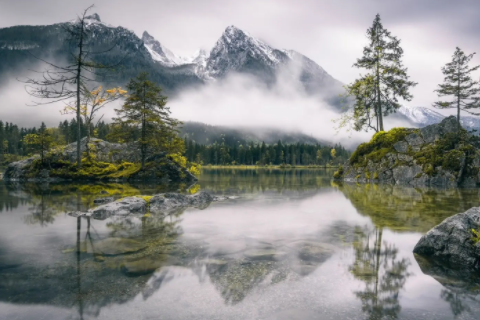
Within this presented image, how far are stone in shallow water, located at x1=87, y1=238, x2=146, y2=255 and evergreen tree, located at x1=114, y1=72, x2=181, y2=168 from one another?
26.5m

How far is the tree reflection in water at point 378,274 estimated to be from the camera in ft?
17.7

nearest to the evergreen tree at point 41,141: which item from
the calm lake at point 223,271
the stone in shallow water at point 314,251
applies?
the calm lake at point 223,271

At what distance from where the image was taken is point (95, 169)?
35.0m

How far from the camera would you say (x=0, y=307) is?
207 inches

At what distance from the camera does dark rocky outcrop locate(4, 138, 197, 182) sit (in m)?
34.6

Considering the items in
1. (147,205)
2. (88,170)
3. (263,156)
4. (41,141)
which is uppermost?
(263,156)

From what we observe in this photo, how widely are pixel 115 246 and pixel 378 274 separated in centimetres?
696

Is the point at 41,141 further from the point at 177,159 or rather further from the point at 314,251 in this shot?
the point at 314,251

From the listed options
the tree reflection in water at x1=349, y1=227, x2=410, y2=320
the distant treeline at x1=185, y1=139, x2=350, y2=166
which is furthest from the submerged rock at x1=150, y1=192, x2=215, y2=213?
the distant treeline at x1=185, y1=139, x2=350, y2=166

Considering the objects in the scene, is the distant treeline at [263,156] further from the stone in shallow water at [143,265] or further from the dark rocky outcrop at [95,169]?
the stone in shallow water at [143,265]

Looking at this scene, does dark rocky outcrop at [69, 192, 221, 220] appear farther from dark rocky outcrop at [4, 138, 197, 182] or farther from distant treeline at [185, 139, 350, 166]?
distant treeline at [185, 139, 350, 166]

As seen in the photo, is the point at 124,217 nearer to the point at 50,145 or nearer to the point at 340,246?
the point at 340,246

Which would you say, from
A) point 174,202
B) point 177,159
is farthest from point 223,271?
point 177,159

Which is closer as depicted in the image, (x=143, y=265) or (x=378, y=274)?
(x=378, y=274)
